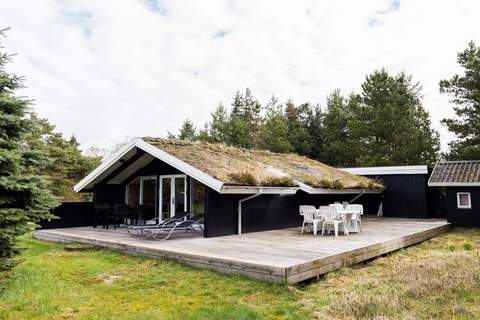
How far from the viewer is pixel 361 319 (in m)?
4.27

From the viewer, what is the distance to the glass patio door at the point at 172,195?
12203 mm

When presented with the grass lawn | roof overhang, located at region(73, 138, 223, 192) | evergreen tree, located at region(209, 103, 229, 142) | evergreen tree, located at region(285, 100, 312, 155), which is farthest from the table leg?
evergreen tree, located at region(209, 103, 229, 142)

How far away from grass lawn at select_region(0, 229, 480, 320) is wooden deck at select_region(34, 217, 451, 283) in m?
0.20

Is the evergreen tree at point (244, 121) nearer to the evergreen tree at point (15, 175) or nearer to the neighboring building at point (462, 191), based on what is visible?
the neighboring building at point (462, 191)

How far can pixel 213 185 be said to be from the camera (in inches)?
372

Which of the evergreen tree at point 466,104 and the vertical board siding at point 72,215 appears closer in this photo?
the vertical board siding at point 72,215

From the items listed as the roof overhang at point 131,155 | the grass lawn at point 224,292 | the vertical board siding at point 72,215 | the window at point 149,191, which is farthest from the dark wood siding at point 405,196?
the vertical board siding at point 72,215

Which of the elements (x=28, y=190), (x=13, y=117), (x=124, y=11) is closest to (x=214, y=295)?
(x=28, y=190)

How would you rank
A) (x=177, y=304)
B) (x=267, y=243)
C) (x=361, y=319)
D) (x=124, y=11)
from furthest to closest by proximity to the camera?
(x=124, y=11) < (x=267, y=243) < (x=177, y=304) < (x=361, y=319)

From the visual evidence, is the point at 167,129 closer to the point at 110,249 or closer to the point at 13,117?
the point at 110,249

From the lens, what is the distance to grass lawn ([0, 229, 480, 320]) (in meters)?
4.60

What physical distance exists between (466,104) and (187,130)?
922 inches

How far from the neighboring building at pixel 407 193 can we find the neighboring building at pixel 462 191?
1912 millimetres

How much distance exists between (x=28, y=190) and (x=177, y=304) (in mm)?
2889
